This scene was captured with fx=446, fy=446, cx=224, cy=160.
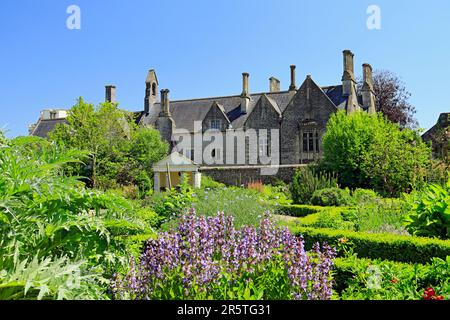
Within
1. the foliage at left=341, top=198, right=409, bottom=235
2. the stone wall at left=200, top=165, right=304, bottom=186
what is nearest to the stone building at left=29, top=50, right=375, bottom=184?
the stone wall at left=200, top=165, right=304, bottom=186

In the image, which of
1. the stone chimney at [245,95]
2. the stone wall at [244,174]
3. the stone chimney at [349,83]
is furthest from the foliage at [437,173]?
the stone chimney at [245,95]

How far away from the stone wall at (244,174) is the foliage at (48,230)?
70.2 ft

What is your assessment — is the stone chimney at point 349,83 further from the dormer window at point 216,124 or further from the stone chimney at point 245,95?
the dormer window at point 216,124

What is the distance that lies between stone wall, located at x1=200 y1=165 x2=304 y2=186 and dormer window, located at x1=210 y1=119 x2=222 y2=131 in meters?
10.8

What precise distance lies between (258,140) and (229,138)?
273 centimetres

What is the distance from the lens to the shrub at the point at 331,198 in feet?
52.2

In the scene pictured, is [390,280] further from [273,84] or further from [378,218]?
[273,84]

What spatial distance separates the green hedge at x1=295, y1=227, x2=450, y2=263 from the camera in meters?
6.89

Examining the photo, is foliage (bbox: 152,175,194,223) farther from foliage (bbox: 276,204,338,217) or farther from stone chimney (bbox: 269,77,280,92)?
stone chimney (bbox: 269,77,280,92)

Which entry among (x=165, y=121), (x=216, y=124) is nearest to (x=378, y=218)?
(x=216, y=124)

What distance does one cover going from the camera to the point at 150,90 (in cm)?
4462

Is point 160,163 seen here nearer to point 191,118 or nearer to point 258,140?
point 258,140
